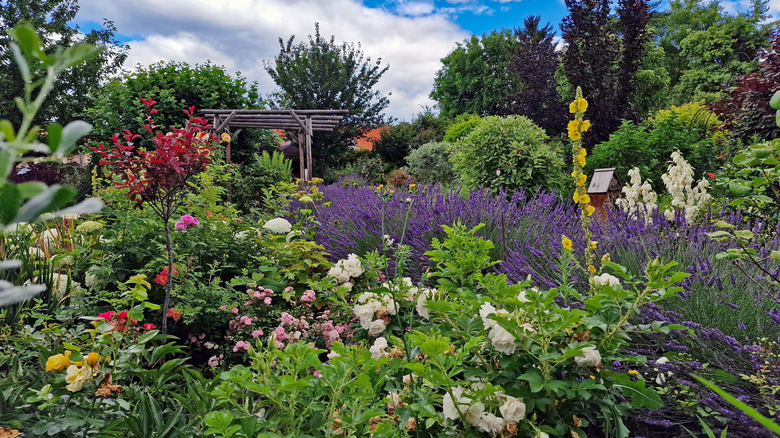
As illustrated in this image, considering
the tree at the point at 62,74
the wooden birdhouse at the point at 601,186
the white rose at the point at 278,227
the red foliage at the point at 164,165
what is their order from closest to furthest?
the red foliage at the point at 164,165, the white rose at the point at 278,227, the wooden birdhouse at the point at 601,186, the tree at the point at 62,74

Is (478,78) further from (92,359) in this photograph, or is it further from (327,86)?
(92,359)

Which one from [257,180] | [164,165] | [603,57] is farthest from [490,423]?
[603,57]

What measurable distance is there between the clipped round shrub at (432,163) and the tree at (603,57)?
177 inches

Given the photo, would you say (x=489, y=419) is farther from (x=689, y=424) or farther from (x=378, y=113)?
(x=378, y=113)

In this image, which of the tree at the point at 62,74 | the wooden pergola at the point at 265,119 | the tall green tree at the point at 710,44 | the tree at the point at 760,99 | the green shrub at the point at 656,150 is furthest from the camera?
the tall green tree at the point at 710,44

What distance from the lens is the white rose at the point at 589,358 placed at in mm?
A: 1236

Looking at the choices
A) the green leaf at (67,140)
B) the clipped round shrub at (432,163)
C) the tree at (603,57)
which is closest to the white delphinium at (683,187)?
the green leaf at (67,140)

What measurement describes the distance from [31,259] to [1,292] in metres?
3.69

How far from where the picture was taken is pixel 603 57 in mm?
14812

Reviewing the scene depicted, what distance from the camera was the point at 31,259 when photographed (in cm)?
328

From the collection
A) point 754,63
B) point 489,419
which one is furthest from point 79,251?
point 754,63

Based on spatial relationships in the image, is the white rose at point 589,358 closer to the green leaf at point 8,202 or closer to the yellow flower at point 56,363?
the green leaf at point 8,202

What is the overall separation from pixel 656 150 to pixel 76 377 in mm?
10332

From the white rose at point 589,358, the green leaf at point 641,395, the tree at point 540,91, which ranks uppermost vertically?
the tree at point 540,91
